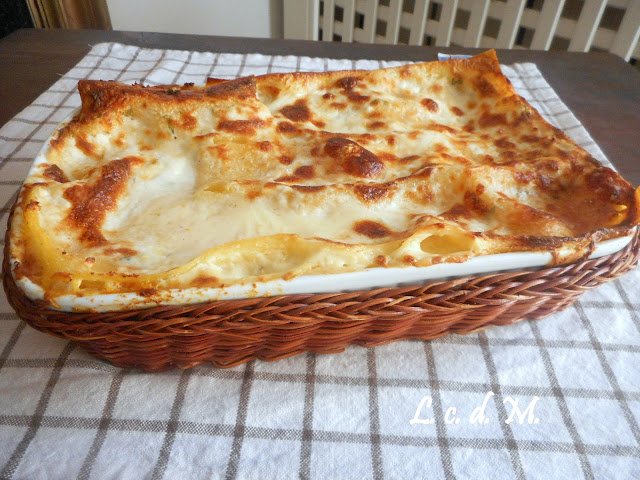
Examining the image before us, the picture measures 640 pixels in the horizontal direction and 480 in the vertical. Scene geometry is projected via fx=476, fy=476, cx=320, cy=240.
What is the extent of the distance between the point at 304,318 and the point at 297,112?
58 cm

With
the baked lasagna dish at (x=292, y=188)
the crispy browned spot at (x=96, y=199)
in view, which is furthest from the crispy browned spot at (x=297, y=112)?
the crispy browned spot at (x=96, y=199)

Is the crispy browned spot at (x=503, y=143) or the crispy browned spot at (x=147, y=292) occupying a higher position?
the crispy browned spot at (x=147, y=292)

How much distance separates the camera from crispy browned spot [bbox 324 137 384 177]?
0.91 metres

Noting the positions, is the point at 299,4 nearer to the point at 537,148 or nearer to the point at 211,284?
the point at 537,148

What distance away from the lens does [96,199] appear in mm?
792

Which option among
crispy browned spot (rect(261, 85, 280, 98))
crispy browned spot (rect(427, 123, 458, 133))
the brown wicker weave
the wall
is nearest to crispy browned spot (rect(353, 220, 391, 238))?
the brown wicker weave

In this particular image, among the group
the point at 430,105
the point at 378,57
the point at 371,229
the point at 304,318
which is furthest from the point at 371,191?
the point at 378,57

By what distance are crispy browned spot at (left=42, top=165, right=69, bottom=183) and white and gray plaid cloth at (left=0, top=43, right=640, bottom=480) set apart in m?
0.27

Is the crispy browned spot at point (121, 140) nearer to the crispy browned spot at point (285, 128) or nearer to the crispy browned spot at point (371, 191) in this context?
the crispy browned spot at point (285, 128)

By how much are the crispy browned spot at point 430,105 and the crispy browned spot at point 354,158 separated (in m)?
0.26

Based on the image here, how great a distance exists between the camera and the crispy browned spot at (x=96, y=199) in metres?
0.75

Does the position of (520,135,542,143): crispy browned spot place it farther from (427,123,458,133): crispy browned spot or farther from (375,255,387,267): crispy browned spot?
(375,255,387,267): crispy browned spot

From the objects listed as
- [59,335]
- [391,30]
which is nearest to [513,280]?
[59,335]

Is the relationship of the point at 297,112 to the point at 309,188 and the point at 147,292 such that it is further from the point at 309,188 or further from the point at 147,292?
the point at 147,292
